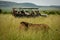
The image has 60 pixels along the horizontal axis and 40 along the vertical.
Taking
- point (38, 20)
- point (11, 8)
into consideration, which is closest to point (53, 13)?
point (38, 20)

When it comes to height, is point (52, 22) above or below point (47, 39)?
above

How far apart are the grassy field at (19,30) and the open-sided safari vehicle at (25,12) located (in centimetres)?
4

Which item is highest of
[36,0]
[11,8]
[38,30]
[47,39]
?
[36,0]

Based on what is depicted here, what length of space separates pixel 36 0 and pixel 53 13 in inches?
10.6

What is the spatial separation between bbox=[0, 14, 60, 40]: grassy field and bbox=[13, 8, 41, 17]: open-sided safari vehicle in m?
0.04

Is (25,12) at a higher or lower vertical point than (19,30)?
higher

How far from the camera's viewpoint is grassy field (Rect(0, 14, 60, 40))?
1562mm

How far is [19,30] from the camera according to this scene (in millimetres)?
1577

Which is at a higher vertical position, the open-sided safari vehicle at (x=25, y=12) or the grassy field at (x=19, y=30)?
the open-sided safari vehicle at (x=25, y=12)

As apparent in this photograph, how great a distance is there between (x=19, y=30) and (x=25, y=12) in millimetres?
233

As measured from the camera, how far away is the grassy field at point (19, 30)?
5.13 feet

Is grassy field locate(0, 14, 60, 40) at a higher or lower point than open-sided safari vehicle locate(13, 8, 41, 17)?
lower

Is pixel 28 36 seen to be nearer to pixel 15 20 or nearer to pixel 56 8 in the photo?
pixel 15 20

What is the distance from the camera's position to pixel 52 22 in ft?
5.37
